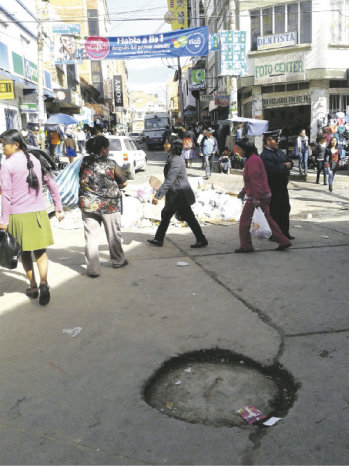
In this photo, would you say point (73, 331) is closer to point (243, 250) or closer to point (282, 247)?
point (243, 250)

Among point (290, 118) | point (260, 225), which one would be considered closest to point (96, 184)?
point (260, 225)

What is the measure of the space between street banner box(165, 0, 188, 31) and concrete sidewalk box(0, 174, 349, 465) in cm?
2849

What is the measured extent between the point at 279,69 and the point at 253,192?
59.2 ft

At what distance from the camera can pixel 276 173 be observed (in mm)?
6723

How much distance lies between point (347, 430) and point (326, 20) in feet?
73.3

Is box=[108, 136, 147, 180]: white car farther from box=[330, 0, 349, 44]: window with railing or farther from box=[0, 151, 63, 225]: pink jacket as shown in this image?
box=[0, 151, 63, 225]: pink jacket

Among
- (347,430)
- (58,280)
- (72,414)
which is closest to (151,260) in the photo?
(58,280)

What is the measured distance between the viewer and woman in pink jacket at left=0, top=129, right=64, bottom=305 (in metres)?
4.38

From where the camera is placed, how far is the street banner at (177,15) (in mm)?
31159

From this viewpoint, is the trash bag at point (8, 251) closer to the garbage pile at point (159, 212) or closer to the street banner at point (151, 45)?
the garbage pile at point (159, 212)

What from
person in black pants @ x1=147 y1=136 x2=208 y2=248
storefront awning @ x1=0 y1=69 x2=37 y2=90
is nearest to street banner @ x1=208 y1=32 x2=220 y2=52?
storefront awning @ x1=0 y1=69 x2=37 y2=90

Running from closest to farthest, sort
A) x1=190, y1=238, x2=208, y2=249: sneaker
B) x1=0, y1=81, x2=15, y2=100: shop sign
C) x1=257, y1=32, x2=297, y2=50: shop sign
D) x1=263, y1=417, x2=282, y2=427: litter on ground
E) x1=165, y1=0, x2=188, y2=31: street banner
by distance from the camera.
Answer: x1=263, y1=417, x2=282, y2=427: litter on ground, x1=190, y1=238, x2=208, y2=249: sneaker, x1=0, y1=81, x2=15, y2=100: shop sign, x1=257, y1=32, x2=297, y2=50: shop sign, x1=165, y1=0, x2=188, y2=31: street banner

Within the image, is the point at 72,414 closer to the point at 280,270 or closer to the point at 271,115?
the point at 280,270

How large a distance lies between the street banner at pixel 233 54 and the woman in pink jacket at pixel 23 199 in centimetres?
1477
